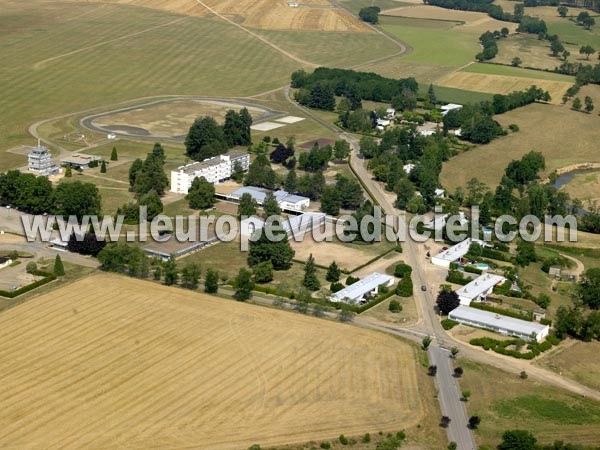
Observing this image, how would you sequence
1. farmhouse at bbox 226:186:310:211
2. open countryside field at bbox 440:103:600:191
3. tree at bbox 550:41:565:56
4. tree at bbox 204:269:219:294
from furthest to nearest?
tree at bbox 550:41:565:56 < open countryside field at bbox 440:103:600:191 < farmhouse at bbox 226:186:310:211 < tree at bbox 204:269:219:294

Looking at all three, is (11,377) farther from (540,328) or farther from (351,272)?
(540,328)

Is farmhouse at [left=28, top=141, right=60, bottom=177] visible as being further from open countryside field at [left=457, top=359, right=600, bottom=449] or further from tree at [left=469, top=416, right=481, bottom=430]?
tree at [left=469, top=416, right=481, bottom=430]

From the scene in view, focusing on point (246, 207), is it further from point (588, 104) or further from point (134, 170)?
point (588, 104)

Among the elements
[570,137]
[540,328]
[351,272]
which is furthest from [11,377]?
[570,137]

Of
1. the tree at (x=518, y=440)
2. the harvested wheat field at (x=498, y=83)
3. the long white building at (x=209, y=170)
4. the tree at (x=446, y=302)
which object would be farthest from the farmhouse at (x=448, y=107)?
the tree at (x=518, y=440)

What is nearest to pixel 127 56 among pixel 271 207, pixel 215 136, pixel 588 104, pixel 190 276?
pixel 215 136

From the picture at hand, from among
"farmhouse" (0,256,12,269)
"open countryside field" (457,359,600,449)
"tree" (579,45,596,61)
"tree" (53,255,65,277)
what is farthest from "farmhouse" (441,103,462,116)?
"open countryside field" (457,359,600,449)

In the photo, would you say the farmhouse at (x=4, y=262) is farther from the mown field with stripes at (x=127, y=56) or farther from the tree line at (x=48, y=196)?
the mown field with stripes at (x=127, y=56)

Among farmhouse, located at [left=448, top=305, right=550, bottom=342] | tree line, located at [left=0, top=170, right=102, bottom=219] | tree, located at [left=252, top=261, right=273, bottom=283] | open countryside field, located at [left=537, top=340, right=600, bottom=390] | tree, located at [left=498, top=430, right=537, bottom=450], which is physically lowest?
open countryside field, located at [left=537, top=340, right=600, bottom=390]
